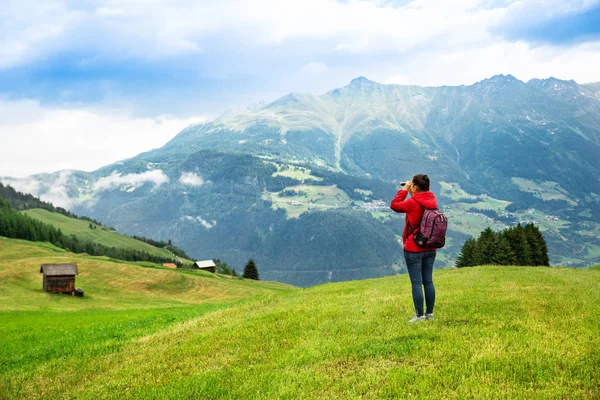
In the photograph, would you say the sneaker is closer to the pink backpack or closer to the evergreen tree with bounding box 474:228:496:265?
A: the pink backpack

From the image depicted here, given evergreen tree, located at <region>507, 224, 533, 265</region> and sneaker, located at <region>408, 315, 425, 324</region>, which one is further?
evergreen tree, located at <region>507, 224, 533, 265</region>

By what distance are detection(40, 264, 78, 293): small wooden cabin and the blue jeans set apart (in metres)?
78.4

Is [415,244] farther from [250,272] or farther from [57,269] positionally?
[250,272]

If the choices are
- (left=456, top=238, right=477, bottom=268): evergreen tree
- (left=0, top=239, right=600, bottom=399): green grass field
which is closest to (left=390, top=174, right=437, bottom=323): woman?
(left=0, top=239, right=600, bottom=399): green grass field

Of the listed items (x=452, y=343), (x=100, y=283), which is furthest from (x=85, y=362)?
(x=100, y=283)

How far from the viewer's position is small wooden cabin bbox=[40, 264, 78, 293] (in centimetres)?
7662

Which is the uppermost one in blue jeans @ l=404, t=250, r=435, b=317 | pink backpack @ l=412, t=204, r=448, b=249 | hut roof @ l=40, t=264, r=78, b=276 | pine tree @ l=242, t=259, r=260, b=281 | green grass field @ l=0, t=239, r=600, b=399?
pink backpack @ l=412, t=204, r=448, b=249

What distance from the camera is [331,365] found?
10.4 m

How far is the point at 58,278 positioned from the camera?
254ft

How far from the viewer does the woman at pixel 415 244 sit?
1372 cm

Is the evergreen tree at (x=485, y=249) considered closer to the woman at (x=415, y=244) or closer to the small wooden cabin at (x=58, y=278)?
the woman at (x=415, y=244)

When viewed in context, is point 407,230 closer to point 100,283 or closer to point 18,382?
point 18,382

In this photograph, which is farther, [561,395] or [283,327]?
[283,327]

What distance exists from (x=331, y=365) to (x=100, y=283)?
3744 inches
